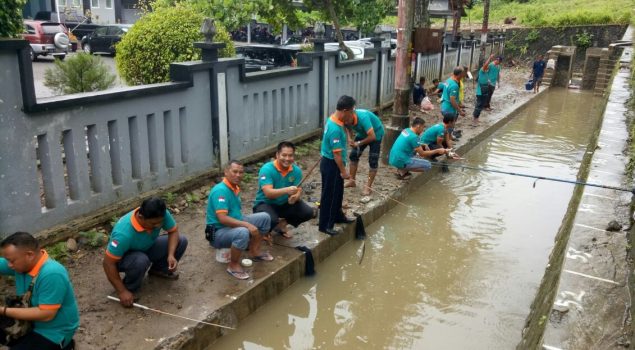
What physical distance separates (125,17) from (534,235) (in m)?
40.5

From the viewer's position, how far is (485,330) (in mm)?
4770

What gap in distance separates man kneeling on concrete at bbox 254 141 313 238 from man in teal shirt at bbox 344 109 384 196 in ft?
5.81

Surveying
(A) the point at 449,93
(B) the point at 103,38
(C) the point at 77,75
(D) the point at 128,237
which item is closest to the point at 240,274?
(D) the point at 128,237

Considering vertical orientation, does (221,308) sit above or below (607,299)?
below

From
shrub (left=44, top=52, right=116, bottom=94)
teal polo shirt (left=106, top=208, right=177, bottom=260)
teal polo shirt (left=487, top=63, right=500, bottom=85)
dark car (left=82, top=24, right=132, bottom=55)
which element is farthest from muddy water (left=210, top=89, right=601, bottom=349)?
dark car (left=82, top=24, right=132, bottom=55)

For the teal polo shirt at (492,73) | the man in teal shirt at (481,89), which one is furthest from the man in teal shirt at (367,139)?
the teal polo shirt at (492,73)

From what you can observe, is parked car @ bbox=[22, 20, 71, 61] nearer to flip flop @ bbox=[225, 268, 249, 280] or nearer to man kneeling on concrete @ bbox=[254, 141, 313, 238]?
man kneeling on concrete @ bbox=[254, 141, 313, 238]

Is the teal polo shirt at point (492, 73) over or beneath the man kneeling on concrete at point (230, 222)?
over

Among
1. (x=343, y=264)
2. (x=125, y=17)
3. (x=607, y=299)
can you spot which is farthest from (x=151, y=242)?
(x=125, y=17)

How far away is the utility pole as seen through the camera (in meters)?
8.58

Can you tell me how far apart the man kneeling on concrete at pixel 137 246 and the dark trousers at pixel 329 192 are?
196 centimetres

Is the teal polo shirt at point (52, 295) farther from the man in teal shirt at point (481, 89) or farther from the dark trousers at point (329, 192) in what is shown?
the man in teal shirt at point (481, 89)

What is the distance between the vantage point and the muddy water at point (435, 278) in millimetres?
4691

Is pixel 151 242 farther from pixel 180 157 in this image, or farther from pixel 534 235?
pixel 534 235
